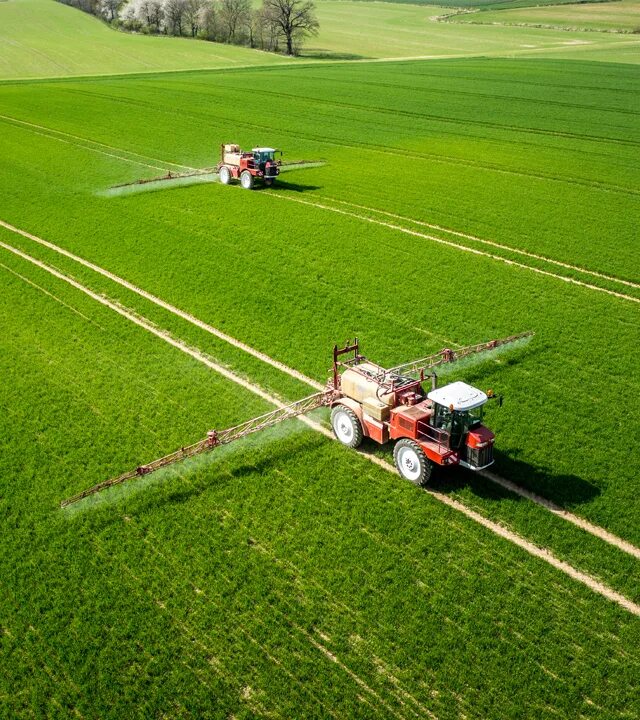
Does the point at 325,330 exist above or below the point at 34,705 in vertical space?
above

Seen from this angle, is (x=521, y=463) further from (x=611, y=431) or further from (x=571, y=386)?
(x=571, y=386)

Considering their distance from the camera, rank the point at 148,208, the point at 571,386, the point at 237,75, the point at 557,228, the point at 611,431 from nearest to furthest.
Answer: the point at 611,431
the point at 571,386
the point at 557,228
the point at 148,208
the point at 237,75

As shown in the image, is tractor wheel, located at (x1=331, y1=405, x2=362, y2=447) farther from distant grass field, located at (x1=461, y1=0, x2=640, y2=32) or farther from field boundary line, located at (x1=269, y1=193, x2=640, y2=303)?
distant grass field, located at (x1=461, y1=0, x2=640, y2=32)

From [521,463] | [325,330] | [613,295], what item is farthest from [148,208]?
[521,463]

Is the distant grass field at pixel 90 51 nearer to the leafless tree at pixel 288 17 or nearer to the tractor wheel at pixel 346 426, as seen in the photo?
the leafless tree at pixel 288 17

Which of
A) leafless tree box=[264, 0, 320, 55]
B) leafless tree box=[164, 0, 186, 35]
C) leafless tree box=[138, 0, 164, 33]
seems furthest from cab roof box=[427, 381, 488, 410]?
leafless tree box=[138, 0, 164, 33]

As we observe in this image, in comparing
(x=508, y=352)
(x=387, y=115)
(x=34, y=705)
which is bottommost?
(x=34, y=705)

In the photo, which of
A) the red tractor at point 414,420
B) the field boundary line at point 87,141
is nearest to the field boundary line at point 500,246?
the field boundary line at point 87,141

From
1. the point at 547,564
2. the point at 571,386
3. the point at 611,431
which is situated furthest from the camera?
the point at 571,386
